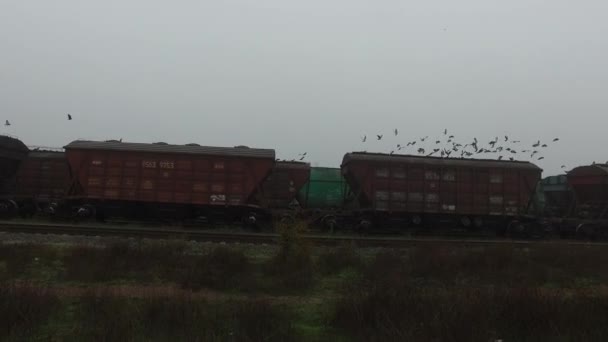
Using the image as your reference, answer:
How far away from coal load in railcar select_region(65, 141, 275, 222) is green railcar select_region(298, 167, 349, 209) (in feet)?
10.8

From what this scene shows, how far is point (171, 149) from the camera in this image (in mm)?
20016

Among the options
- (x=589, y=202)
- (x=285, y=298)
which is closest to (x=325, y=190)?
(x=589, y=202)

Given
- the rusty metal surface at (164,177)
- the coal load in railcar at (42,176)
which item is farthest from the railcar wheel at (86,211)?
the coal load in railcar at (42,176)

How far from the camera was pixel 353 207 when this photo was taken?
67.6 ft

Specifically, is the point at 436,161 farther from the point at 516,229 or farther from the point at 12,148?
the point at 12,148

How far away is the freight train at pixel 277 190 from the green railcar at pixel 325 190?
2.53ft

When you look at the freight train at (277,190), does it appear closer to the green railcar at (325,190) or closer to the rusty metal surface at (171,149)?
the rusty metal surface at (171,149)

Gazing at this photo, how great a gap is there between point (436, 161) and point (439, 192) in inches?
54.8

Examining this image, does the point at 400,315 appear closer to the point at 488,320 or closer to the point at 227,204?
the point at 488,320

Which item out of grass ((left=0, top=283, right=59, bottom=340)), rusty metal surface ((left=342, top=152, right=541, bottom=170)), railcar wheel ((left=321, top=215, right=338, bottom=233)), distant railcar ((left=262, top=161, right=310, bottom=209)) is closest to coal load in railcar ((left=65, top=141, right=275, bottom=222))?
distant railcar ((left=262, top=161, right=310, bottom=209))

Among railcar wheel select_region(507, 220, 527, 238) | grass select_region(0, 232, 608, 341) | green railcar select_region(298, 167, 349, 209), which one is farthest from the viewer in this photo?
green railcar select_region(298, 167, 349, 209)

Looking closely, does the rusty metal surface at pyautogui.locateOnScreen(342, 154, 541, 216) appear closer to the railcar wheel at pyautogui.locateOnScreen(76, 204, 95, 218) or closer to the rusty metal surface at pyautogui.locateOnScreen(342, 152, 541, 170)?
the rusty metal surface at pyautogui.locateOnScreen(342, 152, 541, 170)

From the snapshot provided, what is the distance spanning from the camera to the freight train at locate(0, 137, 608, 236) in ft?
64.6

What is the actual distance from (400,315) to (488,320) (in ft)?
3.55
